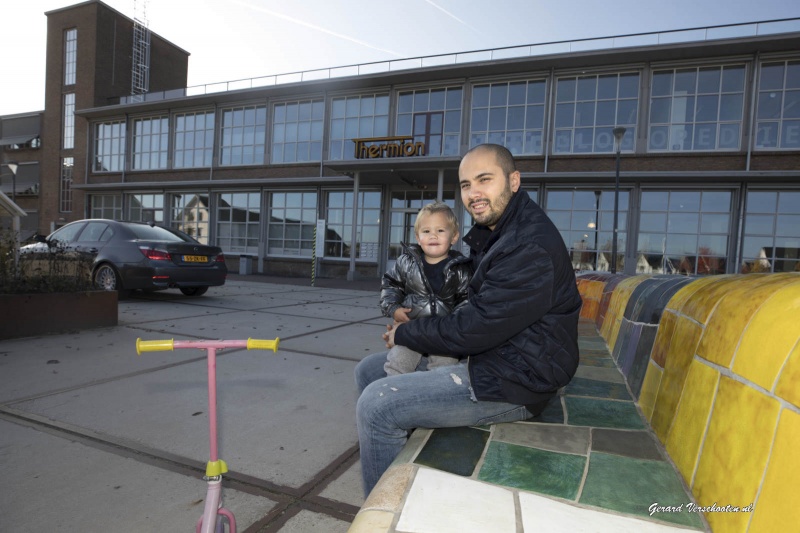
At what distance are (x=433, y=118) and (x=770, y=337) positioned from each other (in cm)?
1981

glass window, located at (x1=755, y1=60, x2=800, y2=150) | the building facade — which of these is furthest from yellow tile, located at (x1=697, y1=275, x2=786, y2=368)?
glass window, located at (x1=755, y1=60, x2=800, y2=150)

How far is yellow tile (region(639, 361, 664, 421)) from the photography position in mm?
1853

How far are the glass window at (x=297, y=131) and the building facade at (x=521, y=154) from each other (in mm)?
77

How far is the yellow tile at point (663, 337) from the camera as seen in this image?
1.82 meters

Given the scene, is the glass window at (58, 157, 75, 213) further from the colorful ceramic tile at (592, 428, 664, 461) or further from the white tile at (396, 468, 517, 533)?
the colorful ceramic tile at (592, 428, 664, 461)

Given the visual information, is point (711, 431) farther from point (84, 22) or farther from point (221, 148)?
point (84, 22)

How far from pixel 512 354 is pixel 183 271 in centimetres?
782

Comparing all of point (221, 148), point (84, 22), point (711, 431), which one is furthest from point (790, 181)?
point (84, 22)

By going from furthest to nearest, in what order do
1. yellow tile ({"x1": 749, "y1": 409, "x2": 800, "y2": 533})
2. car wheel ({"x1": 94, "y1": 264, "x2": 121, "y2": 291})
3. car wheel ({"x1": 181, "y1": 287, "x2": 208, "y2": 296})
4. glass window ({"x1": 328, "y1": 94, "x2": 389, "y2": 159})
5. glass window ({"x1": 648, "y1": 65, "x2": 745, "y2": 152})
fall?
glass window ({"x1": 328, "y1": 94, "x2": 389, "y2": 159}) < glass window ({"x1": 648, "y1": 65, "x2": 745, "y2": 152}) < car wheel ({"x1": 181, "y1": 287, "x2": 208, "y2": 296}) < car wheel ({"x1": 94, "y1": 264, "x2": 121, "y2": 291}) < yellow tile ({"x1": 749, "y1": 409, "x2": 800, "y2": 533})

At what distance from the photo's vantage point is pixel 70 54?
100 feet

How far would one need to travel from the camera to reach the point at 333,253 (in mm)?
21203

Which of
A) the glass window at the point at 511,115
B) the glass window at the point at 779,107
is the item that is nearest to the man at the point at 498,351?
the glass window at the point at 511,115

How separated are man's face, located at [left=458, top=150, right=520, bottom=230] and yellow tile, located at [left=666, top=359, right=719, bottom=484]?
990 millimetres

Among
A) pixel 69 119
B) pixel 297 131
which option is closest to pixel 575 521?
pixel 297 131
